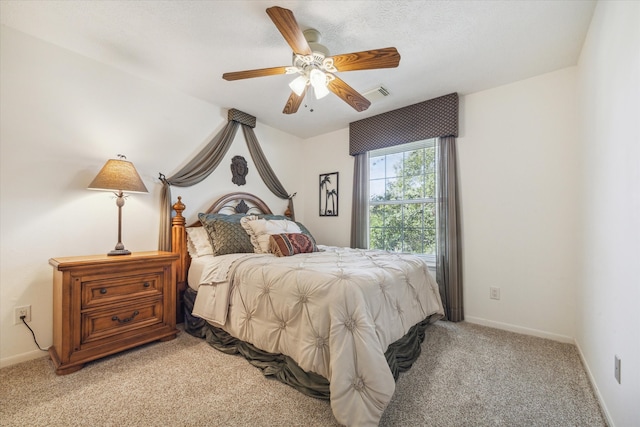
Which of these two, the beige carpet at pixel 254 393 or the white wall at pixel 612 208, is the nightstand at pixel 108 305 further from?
the white wall at pixel 612 208

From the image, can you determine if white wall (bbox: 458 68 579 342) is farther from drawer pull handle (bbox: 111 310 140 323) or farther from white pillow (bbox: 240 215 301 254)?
drawer pull handle (bbox: 111 310 140 323)

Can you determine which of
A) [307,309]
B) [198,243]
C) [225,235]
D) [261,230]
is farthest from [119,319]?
[307,309]

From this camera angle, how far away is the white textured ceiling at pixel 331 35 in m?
1.72

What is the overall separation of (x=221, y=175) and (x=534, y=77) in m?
3.44

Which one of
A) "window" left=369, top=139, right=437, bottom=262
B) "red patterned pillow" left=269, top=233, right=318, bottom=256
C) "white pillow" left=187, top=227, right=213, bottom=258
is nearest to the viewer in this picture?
"red patterned pillow" left=269, top=233, right=318, bottom=256

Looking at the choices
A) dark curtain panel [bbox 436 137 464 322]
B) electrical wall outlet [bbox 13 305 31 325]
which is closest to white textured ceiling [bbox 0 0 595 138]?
dark curtain panel [bbox 436 137 464 322]

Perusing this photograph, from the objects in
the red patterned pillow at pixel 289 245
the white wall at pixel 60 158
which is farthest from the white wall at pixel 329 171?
the white wall at pixel 60 158

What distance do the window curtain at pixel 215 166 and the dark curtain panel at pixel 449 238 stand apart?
213cm

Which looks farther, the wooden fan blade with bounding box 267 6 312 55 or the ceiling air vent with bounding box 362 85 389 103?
the ceiling air vent with bounding box 362 85 389 103

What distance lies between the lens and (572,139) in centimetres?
231

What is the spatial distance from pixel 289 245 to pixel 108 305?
1.45 metres

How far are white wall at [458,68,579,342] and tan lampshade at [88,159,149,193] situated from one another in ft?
10.4

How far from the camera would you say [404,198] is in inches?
131

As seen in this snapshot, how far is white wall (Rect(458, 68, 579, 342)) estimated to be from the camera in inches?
92.0
